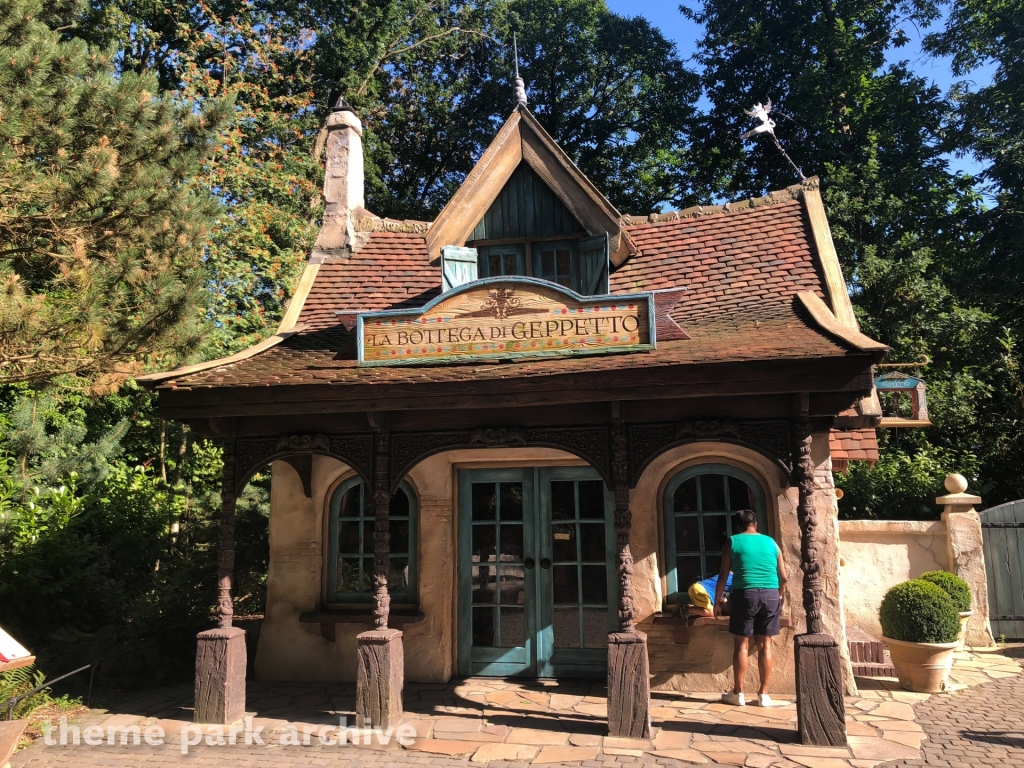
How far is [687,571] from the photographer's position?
738 centimetres

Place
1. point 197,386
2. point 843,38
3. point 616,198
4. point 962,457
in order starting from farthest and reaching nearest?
1. point 616,198
2. point 843,38
3. point 962,457
4. point 197,386

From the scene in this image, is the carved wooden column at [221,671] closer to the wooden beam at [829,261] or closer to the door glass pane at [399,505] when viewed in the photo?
the door glass pane at [399,505]

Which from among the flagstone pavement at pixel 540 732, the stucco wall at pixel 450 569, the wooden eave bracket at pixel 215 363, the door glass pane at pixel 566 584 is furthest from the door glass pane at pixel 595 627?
the wooden eave bracket at pixel 215 363

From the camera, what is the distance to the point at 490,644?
7.83 meters

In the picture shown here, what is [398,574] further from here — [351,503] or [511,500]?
[511,500]

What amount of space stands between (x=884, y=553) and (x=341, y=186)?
27.9 ft

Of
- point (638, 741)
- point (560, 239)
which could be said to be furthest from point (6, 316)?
point (638, 741)

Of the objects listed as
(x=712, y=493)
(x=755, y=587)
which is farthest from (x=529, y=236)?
(x=755, y=587)

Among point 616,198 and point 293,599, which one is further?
point 616,198

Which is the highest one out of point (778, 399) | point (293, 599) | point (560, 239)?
point (560, 239)

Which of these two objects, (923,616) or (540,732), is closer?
(540,732)

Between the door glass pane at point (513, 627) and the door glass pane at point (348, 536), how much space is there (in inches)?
69.3

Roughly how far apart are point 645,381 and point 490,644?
3613 mm

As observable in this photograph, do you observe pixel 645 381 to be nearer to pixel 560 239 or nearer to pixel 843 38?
pixel 560 239
